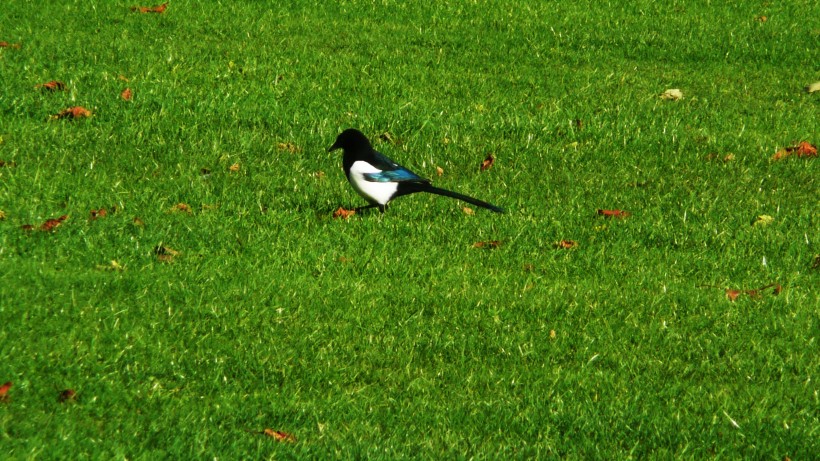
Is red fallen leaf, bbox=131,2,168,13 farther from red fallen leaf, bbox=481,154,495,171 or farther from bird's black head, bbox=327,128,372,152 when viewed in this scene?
bird's black head, bbox=327,128,372,152

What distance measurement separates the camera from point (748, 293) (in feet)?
21.6

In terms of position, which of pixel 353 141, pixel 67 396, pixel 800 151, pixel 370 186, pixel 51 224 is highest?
pixel 51 224

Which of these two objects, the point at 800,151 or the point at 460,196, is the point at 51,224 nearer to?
the point at 460,196

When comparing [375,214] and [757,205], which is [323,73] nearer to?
[375,214]

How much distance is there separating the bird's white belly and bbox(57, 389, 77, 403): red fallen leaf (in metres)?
3.04

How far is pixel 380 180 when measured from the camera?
7199 millimetres

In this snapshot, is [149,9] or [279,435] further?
[149,9]

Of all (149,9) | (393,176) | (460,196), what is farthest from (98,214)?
(149,9)

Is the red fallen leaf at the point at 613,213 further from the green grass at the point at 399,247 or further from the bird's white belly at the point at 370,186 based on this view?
the bird's white belly at the point at 370,186

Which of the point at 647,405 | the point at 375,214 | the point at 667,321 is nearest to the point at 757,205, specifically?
the point at 667,321

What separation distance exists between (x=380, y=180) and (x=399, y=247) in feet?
1.70

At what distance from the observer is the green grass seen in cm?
486

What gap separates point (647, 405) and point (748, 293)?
1.76 meters

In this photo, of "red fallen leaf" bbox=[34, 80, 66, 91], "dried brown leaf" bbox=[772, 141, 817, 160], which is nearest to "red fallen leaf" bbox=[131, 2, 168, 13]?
"red fallen leaf" bbox=[34, 80, 66, 91]
